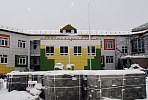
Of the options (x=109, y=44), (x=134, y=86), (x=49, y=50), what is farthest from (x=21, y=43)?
(x=134, y=86)

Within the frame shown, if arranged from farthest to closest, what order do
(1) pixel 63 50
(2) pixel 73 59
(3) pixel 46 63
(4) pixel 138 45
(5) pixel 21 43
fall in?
(4) pixel 138 45, (5) pixel 21 43, (1) pixel 63 50, (2) pixel 73 59, (3) pixel 46 63

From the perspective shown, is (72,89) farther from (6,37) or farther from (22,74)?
(6,37)

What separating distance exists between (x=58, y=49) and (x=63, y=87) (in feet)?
62.4

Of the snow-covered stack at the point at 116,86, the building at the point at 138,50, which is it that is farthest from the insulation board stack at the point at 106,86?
the building at the point at 138,50

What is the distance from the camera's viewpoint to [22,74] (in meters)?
16.2

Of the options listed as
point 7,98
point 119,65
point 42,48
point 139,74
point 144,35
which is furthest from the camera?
point 119,65

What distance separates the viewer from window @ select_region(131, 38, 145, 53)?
3410 cm

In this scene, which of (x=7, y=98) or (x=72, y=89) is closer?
(x=72, y=89)

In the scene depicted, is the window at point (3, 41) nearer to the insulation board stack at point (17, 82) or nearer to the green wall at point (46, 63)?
the green wall at point (46, 63)

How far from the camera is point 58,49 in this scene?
29.5 m

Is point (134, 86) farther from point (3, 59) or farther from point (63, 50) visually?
point (3, 59)

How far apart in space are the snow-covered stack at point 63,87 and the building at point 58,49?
14475mm

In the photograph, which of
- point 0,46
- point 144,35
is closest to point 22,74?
point 0,46

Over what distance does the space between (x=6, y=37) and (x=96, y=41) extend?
490 inches
